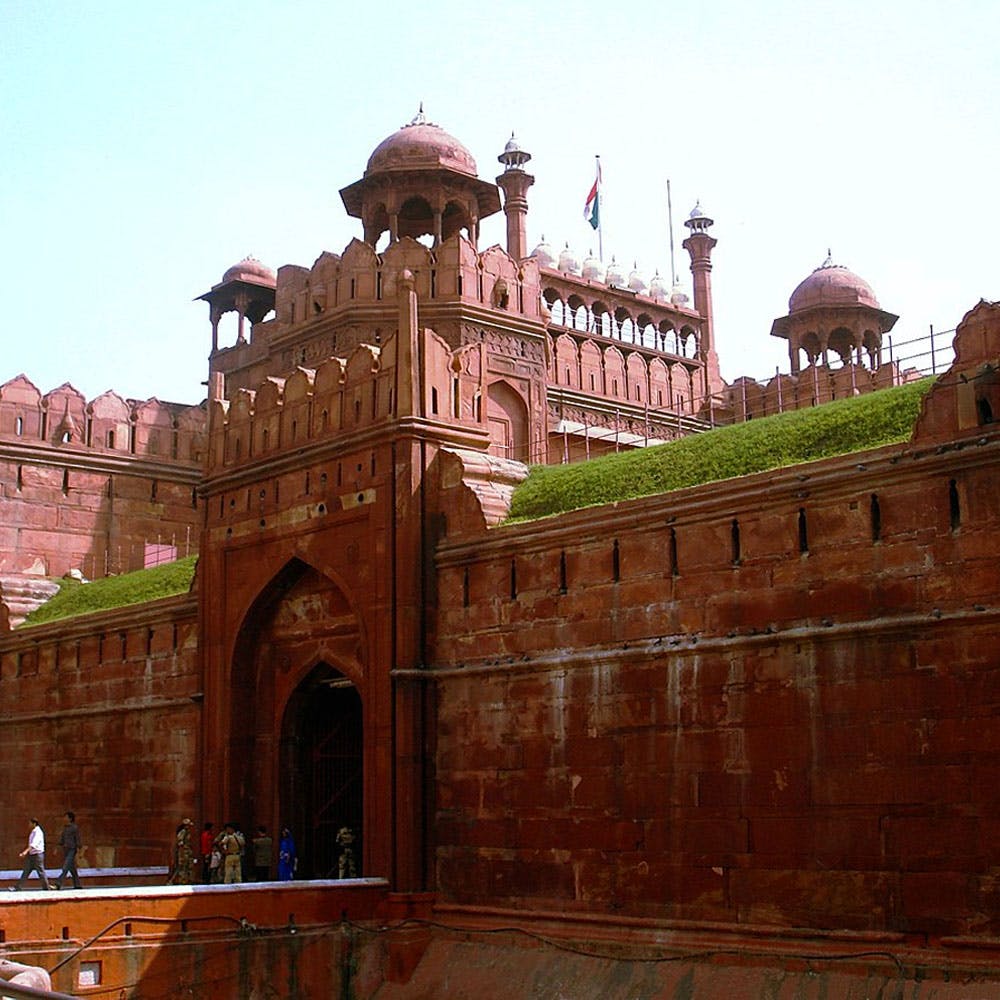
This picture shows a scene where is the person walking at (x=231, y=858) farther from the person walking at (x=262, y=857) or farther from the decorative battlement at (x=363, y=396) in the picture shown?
the decorative battlement at (x=363, y=396)

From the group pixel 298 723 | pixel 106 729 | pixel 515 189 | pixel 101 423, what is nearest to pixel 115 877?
pixel 298 723

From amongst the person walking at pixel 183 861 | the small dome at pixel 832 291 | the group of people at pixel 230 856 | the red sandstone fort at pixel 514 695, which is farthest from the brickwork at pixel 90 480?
the small dome at pixel 832 291

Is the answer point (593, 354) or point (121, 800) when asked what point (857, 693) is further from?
point (593, 354)

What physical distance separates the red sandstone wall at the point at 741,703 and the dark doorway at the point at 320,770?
2550 mm

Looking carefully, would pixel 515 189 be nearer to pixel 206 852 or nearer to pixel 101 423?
pixel 101 423

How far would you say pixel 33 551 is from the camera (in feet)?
89.3

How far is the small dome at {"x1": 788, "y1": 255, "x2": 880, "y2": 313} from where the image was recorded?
32.8m

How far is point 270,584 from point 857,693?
836 cm

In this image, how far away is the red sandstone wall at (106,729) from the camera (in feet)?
67.5

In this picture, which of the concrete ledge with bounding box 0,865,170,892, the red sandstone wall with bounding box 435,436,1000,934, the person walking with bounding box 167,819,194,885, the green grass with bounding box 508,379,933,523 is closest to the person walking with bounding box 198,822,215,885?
the person walking with bounding box 167,819,194,885

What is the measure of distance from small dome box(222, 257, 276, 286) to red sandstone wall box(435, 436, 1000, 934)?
16739 mm

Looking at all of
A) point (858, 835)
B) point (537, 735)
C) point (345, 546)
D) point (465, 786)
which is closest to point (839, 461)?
point (858, 835)

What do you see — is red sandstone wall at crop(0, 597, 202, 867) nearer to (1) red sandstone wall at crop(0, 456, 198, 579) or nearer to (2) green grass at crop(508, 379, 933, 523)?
(1) red sandstone wall at crop(0, 456, 198, 579)

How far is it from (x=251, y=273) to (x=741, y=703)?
2090 cm
